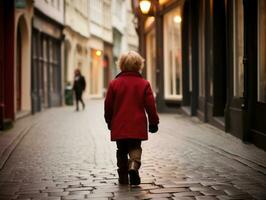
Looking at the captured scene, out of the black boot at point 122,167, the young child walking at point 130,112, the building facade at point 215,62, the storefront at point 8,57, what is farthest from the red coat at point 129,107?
the storefront at point 8,57

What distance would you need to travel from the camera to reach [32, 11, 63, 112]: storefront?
1000 inches

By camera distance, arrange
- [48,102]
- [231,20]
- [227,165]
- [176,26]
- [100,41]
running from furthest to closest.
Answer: [100,41], [48,102], [176,26], [231,20], [227,165]

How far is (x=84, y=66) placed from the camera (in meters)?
41.9

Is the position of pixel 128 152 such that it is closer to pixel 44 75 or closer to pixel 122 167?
pixel 122 167

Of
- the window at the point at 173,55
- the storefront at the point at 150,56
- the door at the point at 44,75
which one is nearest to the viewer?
the window at the point at 173,55

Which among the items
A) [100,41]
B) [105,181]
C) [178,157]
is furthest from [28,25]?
[100,41]

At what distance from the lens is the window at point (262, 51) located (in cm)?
1098

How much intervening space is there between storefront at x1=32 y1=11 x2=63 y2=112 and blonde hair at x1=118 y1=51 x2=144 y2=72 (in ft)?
55.8

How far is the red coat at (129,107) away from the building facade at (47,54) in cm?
1685

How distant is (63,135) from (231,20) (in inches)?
174

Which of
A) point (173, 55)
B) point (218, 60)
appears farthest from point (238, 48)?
point (173, 55)

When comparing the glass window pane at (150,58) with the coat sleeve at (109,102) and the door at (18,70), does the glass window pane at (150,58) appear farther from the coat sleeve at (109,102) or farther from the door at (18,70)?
the coat sleeve at (109,102)

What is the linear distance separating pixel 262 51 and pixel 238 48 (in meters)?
2.05

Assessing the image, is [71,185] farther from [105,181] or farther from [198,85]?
[198,85]
